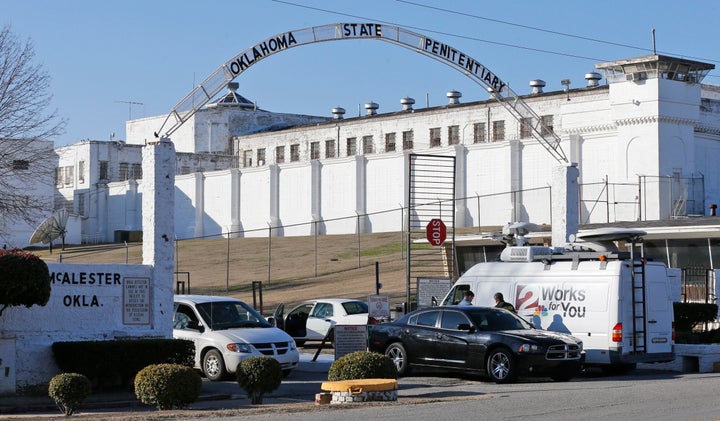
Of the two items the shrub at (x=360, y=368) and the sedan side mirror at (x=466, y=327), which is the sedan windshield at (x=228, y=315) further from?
the shrub at (x=360, y=368)

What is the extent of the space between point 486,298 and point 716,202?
3565 cm

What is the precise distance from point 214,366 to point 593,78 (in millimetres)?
51873

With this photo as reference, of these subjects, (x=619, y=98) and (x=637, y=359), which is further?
(x=619, y=98)

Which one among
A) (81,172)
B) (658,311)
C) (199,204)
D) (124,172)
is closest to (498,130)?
(199,204)

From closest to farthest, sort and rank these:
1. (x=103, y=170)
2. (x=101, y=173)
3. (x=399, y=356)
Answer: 1. (x=399, y=356)
2. (x=101, y=173)
3. (x=103, y=170)

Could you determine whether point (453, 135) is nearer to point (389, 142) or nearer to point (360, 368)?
point (389, 142)

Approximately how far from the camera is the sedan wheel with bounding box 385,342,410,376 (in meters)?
22.5

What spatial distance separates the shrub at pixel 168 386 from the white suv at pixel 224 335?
4.71 meters

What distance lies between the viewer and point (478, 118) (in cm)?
7162

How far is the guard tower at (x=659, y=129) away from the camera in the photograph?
2127 inches

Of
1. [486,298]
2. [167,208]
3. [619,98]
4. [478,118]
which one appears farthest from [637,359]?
[478,118]

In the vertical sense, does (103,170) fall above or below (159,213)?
above

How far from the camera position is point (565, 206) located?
1184 inches

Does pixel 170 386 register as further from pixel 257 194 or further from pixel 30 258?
pixel 257 194
